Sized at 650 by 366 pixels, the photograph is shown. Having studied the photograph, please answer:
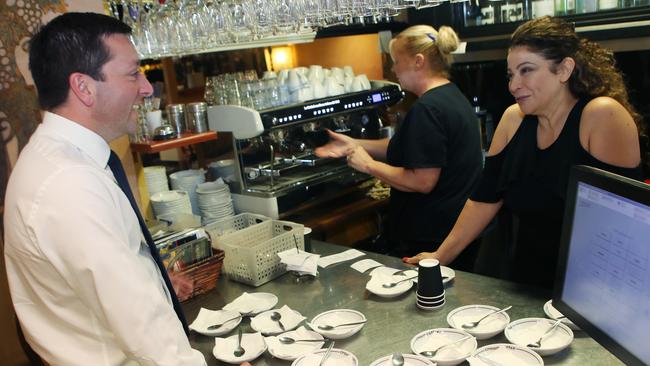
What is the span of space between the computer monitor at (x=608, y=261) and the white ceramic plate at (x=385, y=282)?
61 cm

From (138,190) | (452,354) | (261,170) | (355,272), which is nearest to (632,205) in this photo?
(452,354)

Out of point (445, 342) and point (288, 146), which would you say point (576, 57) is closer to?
point (445, 342)

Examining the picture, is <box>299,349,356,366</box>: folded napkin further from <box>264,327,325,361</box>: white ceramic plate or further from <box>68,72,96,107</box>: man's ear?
<box>68,72,96,107</box>: man's ear

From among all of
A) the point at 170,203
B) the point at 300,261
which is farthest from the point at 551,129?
the point at 170,203

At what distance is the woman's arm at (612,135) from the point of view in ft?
5.49

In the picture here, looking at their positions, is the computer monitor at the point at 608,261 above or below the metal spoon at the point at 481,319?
above

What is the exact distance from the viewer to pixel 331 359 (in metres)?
1.51

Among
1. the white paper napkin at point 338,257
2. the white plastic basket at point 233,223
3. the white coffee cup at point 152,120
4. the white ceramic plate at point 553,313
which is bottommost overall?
the white paper napkin at point 338,257

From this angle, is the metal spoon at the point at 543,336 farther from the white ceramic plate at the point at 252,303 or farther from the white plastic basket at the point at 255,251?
the white plastic basket at the point at 255,251

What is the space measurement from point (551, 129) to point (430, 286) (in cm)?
65

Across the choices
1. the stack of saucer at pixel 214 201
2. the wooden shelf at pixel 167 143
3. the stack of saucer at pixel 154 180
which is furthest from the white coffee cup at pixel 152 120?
the stack of saucer at pixel 214 201

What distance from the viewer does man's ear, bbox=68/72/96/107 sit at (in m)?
1.33

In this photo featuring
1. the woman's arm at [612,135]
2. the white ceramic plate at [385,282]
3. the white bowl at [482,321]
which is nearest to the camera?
the white bowl at [482,321]

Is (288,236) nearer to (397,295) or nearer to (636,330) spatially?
(397,295)
